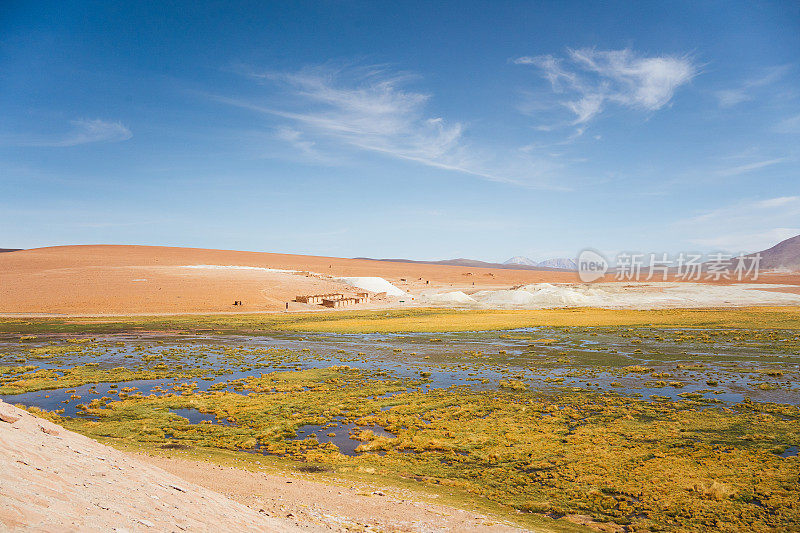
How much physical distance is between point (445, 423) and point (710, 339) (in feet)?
108

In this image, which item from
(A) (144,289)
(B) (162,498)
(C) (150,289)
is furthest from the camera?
(C) (150,289)

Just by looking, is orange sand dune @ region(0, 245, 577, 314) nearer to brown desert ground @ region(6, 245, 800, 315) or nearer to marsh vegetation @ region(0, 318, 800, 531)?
brown desert ground @ region(6, 245, 800, 315)

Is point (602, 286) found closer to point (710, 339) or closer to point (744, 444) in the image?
point (710, 339)

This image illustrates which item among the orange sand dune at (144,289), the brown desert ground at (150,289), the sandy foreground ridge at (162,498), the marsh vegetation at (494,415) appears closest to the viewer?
the sandy foreground ridge at (162,498)

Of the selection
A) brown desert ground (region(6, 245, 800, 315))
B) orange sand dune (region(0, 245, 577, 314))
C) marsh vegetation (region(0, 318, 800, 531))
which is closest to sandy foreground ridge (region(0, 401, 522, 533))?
marsh vegetation (region(0, 318, 800, 531))

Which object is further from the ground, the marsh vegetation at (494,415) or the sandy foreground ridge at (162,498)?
the sandy foreground ridge at (162,498)

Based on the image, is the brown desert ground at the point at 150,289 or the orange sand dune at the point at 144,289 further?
the orange sand dune at the point at 144,289

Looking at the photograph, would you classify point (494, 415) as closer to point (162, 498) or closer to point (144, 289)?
point (162, 498)

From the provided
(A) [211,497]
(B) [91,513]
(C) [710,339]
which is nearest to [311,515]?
(A) [211,497]

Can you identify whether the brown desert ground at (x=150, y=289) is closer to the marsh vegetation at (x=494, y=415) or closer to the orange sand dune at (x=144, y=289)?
the orange sand dune at (x=144, y=289)

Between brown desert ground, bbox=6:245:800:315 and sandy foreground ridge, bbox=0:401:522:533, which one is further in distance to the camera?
brown desert ground, bbox=6:245:800:315

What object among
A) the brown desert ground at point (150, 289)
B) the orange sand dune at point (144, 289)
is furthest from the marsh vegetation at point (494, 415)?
the orange sand dune at point (144, 289)

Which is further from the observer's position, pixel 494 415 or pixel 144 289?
pixel 144 289

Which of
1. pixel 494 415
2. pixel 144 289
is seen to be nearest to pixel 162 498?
pixel 494 415
